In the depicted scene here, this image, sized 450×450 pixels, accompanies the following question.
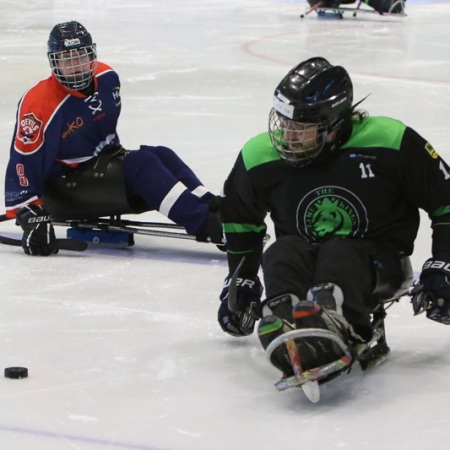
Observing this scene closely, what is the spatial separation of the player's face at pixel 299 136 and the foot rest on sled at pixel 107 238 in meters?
1.82

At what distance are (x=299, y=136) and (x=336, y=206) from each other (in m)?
0.23

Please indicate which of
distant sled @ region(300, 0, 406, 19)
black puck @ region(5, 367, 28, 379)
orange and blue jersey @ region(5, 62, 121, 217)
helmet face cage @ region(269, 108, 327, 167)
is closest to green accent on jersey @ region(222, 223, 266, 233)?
helmet face cage @ region(269, 108, 327, 167)

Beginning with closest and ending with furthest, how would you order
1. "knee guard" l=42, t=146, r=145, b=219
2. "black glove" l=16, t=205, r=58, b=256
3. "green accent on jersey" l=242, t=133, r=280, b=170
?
"green accent on jersey" l=242, t=133, r=280, b=170
"black glove" l=16, t=205, r=58, b=256
"knee guard" l=42, t=146, r=145, b=219

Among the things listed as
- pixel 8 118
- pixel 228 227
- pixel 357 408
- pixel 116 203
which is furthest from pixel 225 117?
pixel 357 408

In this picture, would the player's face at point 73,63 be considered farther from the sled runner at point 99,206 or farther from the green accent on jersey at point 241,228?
the green accent on jersey at point 241,228

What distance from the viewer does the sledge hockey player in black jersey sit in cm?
313

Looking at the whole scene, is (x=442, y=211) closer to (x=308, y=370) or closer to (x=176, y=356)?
(x=308, y=370)

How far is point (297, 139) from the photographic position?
3215mm

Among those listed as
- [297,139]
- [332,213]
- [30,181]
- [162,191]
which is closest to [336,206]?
[332,213]

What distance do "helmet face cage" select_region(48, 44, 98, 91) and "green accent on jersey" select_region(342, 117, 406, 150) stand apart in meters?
1.77

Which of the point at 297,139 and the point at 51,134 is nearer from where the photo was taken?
the point at 297,139

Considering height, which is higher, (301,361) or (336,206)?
(336,206)

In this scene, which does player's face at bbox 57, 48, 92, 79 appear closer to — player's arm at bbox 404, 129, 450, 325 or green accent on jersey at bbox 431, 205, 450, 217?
player's arm at bbox 404, 129, 450, 325

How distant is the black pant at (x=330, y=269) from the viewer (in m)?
3.09
